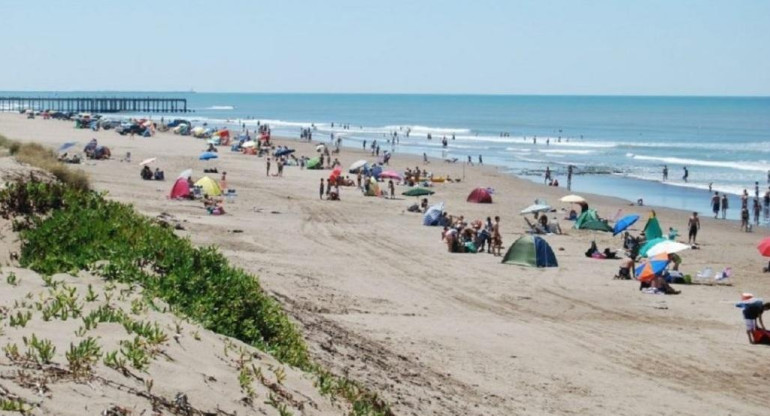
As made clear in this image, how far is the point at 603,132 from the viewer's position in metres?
111

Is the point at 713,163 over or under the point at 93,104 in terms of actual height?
under

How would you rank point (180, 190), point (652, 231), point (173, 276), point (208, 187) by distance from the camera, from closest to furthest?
point (173, 276) < point (652, 231) < point (180, 190) < point (208, 187)

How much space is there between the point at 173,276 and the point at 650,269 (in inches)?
588

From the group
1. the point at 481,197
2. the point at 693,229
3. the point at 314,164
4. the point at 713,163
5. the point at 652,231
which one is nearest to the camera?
the point at 652,231

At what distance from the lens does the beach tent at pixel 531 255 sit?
24.5m

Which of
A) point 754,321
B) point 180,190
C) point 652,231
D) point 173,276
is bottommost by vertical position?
point 754,321

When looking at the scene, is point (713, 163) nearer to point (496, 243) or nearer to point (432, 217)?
point (432, 217)

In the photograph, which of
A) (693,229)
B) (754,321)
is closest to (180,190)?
(693,229)

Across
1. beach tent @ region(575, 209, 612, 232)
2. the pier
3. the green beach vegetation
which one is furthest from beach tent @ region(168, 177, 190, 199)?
the pier

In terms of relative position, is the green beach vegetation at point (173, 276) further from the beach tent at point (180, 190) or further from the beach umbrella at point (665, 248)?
the beach tent at point (180, 190)

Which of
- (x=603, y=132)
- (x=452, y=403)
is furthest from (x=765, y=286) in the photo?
(x=603, y=132)

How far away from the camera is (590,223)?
1264 inches

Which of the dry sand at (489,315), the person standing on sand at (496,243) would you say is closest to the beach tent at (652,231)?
the dry sand at (489,315)

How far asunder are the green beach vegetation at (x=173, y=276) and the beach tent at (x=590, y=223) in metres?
22.4
